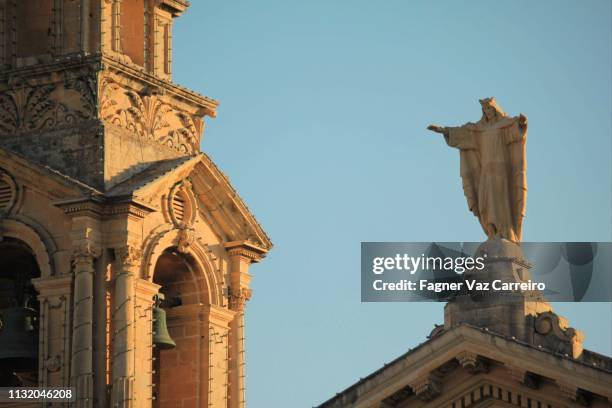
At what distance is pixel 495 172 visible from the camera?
55219 millimetres

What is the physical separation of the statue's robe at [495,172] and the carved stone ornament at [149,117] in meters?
12.6

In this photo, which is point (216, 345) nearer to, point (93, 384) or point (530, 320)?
point (93, 384)

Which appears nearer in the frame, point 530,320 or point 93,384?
point 530,320

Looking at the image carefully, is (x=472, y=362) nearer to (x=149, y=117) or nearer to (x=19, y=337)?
(x=19, y=337)

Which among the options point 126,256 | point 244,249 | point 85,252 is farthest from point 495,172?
point 244,249

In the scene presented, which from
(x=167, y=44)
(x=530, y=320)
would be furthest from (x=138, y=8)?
(x=530, y=320)

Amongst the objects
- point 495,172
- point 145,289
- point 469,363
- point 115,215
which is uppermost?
point 115,215

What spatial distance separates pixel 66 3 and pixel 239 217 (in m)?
6.36

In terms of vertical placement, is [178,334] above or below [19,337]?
above

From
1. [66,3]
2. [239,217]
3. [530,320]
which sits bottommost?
[530,320]

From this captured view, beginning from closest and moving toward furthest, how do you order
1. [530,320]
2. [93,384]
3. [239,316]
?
1. [530,320]
2. [93,384]
3. [239,316]

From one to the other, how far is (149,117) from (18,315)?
217 inches

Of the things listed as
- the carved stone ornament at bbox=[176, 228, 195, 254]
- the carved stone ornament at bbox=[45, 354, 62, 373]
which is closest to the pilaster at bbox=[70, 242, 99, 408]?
the carved stone ornament at bbox=[45, 354, 62, 373]

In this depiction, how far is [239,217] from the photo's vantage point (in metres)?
68.2
